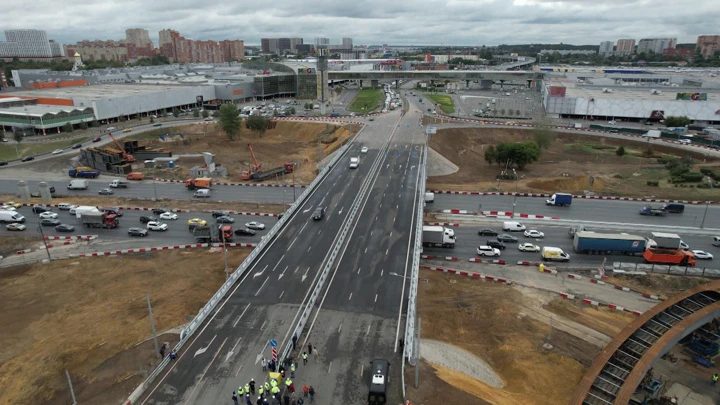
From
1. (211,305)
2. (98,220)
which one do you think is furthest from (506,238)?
(98,220)

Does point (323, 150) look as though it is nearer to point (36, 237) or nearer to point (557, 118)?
point (36, 237)

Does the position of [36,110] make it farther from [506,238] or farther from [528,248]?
[528,248]

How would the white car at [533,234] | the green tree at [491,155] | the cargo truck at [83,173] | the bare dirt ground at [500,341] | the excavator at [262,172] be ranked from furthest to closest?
the green tree at [491,155] < the cargo truck at [83,173] < the excavator at [262,172] < the white car at [533,234] < the bare dirt ground at [500,341]

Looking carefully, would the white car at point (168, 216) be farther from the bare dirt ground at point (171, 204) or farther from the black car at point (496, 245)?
the black car at point (496, 245)

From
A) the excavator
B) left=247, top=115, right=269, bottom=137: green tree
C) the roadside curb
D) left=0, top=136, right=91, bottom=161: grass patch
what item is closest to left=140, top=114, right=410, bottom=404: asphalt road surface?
the roadside curb

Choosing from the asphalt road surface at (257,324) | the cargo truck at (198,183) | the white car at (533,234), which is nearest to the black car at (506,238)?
the white car at (533,234)

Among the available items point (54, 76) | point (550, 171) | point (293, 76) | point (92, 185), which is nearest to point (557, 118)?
point (550, 171)
